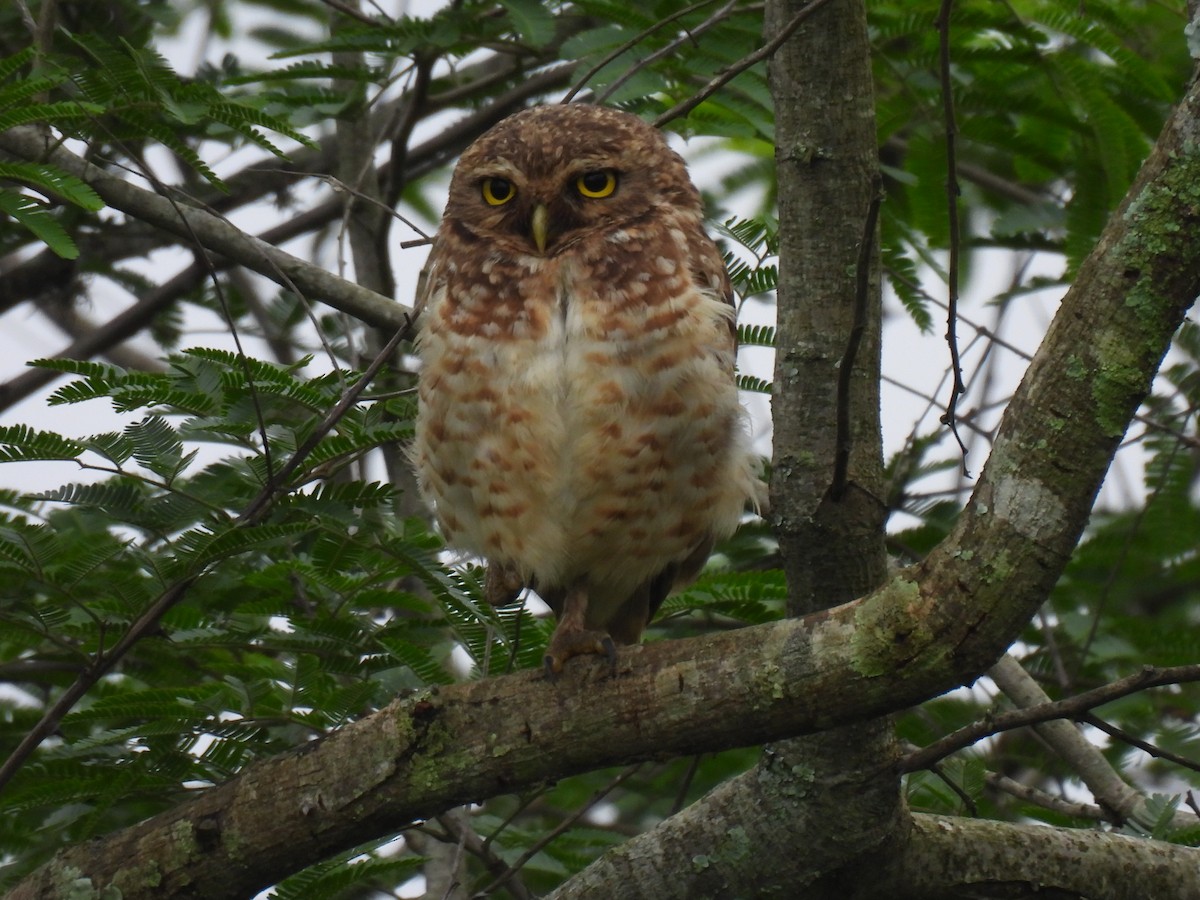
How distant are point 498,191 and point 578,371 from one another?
0.69 metres

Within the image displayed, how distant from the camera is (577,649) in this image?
9.85 feet

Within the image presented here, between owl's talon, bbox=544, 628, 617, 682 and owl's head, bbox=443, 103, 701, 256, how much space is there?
3.37 ft

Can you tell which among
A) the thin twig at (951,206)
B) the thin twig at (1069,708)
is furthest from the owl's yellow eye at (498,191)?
the thin twig at (1069,708)

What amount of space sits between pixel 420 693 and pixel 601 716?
0.40 m

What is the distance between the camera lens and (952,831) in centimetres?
302

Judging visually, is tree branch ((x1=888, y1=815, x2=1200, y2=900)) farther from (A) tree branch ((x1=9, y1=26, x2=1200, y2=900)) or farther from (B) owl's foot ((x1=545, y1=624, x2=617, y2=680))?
(B) owl's foot ((x1=545, y1=624, x2=617, y2=680))

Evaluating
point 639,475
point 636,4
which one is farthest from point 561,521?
point 636,4

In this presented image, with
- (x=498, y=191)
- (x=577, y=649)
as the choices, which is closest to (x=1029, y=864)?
(x=577, y=649)

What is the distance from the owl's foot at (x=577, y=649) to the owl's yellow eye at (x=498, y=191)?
46.9 inches

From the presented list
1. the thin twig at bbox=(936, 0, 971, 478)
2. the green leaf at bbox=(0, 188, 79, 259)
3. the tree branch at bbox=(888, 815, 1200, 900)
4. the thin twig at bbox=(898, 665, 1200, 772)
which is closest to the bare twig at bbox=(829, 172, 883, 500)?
the thin twig at bbox=(936, 0, 971, 478)

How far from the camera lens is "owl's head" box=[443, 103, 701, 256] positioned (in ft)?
12.0

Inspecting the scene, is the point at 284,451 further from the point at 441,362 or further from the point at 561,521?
the point at 561,521

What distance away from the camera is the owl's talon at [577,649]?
282 cm

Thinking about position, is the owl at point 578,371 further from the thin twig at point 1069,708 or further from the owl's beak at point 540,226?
the thin twig at point 1069,708
